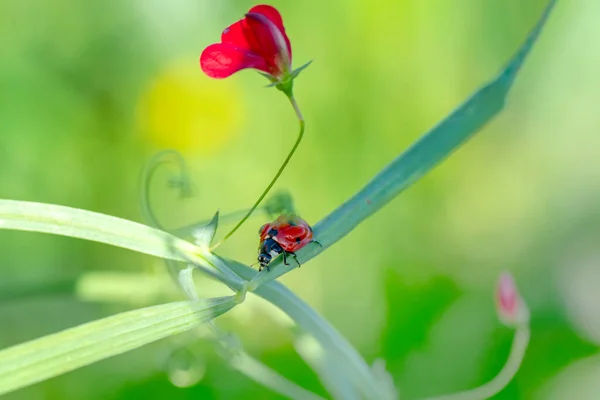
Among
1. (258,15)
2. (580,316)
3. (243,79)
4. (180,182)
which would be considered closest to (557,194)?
(580,316)

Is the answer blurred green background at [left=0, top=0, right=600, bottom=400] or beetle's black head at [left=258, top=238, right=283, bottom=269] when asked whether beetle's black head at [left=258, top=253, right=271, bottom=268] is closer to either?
beetle's black head at [left=258, top=238, right=283, bottom=269]

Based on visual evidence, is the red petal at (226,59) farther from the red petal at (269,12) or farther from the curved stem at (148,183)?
the curved stem at (148,183)

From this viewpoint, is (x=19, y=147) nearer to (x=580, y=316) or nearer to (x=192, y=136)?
(x=192, y=136)

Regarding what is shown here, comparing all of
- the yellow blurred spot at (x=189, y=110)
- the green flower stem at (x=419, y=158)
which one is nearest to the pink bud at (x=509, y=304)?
the green flower stem at (x=419, y=158)

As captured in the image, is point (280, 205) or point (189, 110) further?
point (189, 110)

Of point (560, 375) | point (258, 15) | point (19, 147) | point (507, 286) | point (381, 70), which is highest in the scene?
point (19, 147)

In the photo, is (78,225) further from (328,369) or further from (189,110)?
(189,110)

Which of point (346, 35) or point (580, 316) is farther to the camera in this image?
point (346, 35)

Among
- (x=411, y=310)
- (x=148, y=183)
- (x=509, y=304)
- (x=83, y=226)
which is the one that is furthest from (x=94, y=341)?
(x=411, y=310)
